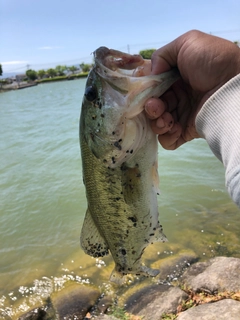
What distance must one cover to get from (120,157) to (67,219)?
272 inches

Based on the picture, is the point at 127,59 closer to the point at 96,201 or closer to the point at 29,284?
the point at 96,201

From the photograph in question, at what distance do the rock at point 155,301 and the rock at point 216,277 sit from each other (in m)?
0.31

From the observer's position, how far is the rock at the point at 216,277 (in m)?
4.68

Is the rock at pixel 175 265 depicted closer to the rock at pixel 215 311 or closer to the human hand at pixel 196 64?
the rock at pixel 215 311

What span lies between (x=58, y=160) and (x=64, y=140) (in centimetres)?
372

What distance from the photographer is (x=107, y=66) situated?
230 centimetres

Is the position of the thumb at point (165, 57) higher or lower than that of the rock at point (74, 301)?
higher

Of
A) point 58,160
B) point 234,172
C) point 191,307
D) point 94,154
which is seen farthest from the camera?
point 58,160

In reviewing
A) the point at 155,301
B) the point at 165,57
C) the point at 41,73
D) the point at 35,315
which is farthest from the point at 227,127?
the point at 41,73

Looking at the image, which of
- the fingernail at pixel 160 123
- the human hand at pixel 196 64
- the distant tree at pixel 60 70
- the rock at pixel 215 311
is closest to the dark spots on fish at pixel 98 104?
the human hand at pixel 196 64

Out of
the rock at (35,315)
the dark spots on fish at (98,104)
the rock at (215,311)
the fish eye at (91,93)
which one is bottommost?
the rock at (35,315)

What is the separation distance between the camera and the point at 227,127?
6.74 feet

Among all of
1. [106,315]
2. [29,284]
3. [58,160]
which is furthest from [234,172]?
[58,160]

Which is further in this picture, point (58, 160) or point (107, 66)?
point (58, 160)
